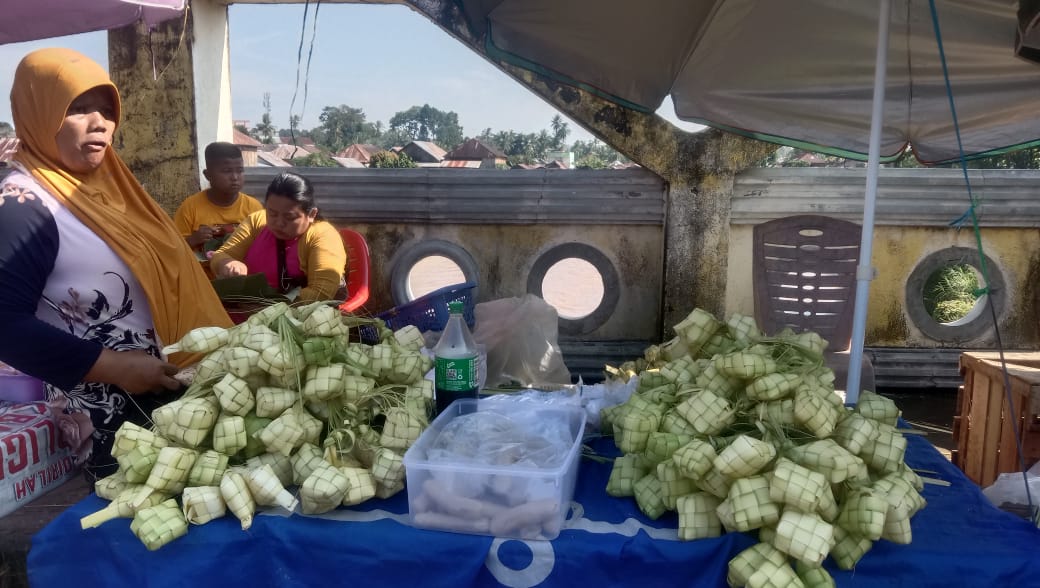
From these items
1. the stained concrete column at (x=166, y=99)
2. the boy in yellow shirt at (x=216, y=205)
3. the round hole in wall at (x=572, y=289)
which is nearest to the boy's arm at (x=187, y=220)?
the boy in yellow shirt at (x=216, y=205)

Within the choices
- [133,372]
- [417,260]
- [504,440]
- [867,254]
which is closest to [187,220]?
[417,260]

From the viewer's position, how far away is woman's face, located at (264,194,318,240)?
10.5 feet

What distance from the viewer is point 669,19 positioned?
8.46 feet

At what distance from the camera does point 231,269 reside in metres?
3.17

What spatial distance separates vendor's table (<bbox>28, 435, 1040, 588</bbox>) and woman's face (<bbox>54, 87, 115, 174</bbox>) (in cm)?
92

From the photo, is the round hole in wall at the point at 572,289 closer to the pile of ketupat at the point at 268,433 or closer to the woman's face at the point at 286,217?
the woman's face at the point at 286,217

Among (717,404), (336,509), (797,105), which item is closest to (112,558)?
(336,509)

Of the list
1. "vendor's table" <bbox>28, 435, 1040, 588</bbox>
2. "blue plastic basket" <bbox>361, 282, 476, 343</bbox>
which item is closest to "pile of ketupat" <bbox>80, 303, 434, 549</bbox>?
"vendor's table" <bbox>28, 435, 1040, 588</bbox>

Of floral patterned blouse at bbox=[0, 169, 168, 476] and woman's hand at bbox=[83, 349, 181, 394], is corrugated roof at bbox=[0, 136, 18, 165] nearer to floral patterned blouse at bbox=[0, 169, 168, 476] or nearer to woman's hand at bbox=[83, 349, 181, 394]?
floral patterned blouse at bbox=[0, 169, 168, 476]

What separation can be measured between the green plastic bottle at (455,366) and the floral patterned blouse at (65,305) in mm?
830

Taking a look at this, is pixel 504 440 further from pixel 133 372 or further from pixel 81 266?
pixel 81 266

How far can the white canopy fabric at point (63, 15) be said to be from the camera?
321 centimetres

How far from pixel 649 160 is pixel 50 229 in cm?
374

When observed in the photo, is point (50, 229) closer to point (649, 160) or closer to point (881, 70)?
point (881, 70)
